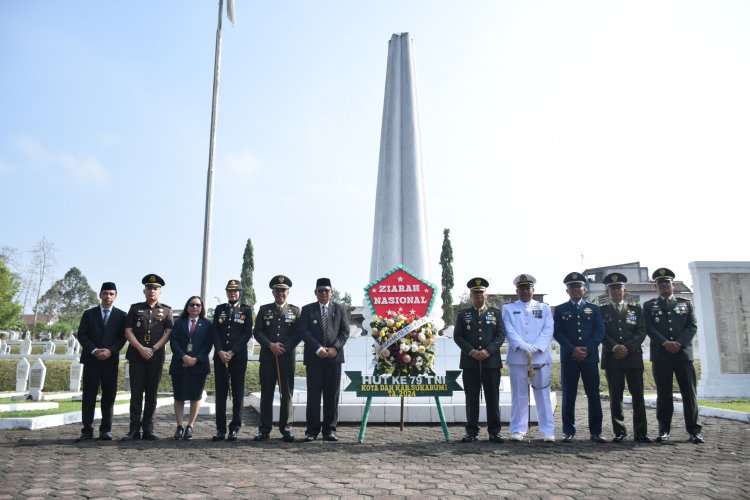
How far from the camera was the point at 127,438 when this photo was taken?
688cm

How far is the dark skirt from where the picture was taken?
704cm

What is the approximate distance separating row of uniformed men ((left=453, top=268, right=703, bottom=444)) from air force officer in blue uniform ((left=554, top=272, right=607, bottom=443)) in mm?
12

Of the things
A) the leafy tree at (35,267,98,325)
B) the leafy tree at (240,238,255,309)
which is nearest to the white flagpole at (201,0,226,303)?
the leafy tree at (240,238,255,309)

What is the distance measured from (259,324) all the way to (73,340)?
79.7ft

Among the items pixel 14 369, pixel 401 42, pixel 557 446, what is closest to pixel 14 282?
pixel 14 369

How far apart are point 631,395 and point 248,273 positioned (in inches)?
1944

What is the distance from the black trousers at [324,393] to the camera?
7.07 meters

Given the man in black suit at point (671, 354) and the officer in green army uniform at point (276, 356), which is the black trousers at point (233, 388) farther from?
the man in black suit at point (671, 354)

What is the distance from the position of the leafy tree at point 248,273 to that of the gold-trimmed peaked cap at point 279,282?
45047 millimetres

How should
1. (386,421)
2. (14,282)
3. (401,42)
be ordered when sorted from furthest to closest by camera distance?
(14,282) < (401,42) < (386,421)

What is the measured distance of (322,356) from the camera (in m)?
7.05

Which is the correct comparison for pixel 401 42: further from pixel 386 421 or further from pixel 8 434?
pixel 8 434

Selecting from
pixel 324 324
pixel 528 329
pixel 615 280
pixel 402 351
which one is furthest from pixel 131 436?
pixel 615 280

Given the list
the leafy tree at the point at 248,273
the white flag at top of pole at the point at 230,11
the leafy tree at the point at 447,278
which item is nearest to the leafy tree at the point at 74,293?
the leafy tree at the point at 248,273
